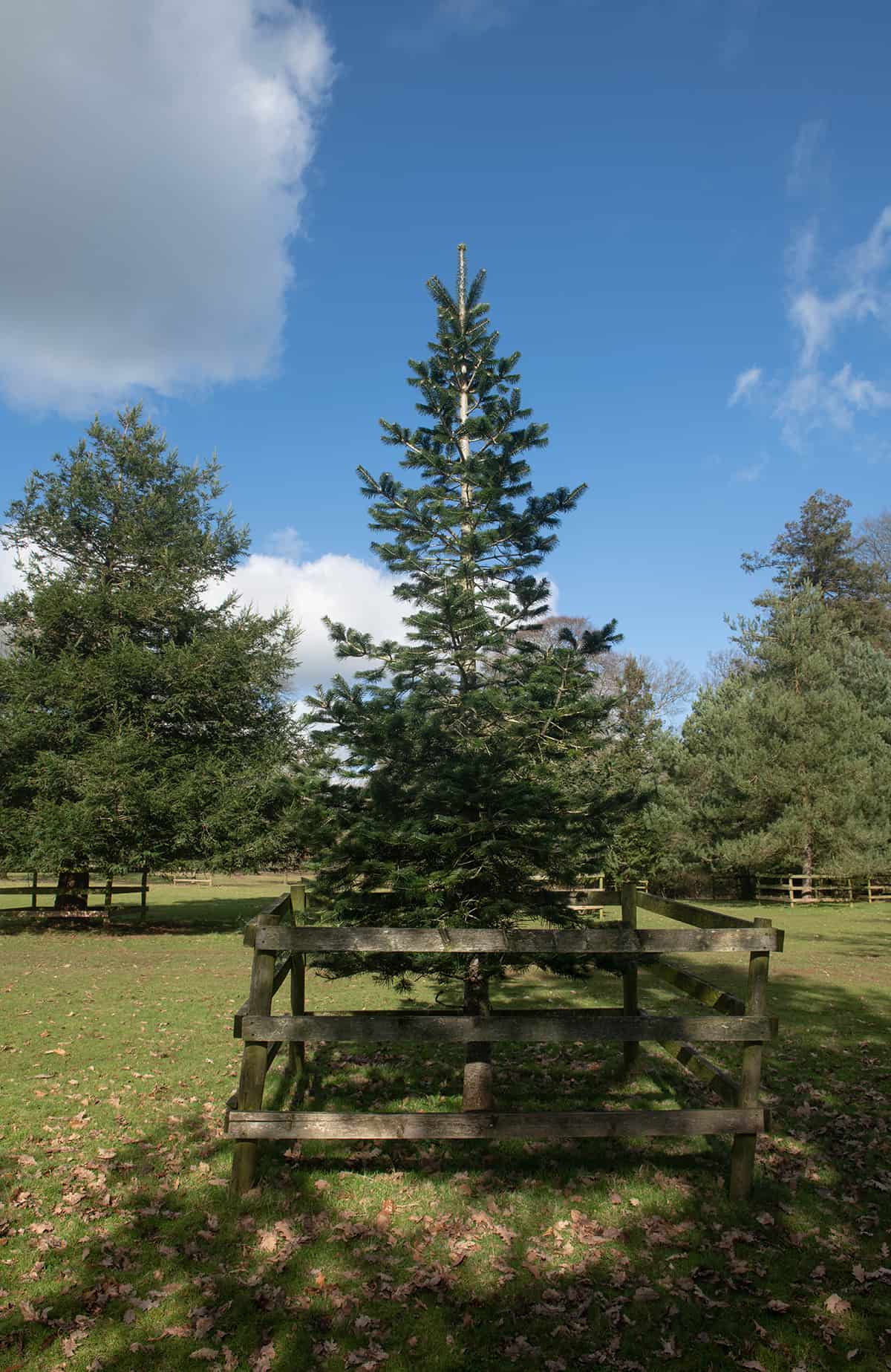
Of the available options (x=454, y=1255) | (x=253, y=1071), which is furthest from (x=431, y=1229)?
(x=253, y=1071)

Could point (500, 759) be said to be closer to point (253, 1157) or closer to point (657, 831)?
point (253, 1157)

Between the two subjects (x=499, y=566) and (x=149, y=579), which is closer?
(x=499, y=566)

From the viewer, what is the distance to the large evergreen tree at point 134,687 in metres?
22.2

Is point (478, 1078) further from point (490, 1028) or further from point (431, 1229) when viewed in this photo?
point (431, 1229)

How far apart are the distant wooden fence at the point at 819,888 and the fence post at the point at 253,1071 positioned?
3280 centimetres

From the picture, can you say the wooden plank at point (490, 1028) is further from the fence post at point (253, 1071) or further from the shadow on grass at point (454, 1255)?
the shadow on grass at point (454, 1255)

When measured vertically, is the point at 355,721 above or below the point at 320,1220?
above

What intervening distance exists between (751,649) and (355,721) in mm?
34523

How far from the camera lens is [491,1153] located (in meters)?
6.40

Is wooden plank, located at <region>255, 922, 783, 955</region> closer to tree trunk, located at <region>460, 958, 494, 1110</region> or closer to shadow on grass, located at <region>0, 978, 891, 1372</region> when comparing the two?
tree trunk, located at <region>460, 958, 494, 1110</region>

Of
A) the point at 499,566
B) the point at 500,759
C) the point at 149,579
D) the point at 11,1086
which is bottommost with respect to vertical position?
the point at 11,1086

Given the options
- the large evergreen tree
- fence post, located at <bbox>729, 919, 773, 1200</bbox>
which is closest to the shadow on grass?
fence post, located at <bbox>729, 919, 773, 1200</bbox>

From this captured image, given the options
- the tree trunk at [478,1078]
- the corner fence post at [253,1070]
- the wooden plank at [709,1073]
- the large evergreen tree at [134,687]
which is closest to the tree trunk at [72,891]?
Answer: the large evergreen tree at [134,687]

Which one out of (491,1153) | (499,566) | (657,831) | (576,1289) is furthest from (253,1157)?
(657,831)
